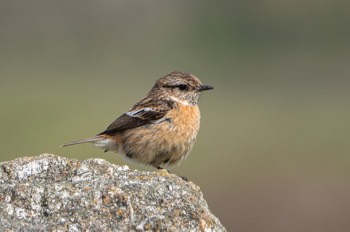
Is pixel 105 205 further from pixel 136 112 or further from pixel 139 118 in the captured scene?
pixel 136 112

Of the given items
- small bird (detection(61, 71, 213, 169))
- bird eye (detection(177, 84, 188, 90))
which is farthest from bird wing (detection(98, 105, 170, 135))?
bird eye (detection(177, 84, 188, 90))

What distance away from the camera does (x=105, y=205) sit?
662 cm

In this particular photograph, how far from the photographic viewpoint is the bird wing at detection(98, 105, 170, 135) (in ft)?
34.4

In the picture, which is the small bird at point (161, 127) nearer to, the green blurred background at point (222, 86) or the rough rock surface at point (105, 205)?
the rough rock surface at point (105, 205)

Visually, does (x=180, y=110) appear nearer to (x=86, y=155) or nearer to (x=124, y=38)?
(x=86, y=155)

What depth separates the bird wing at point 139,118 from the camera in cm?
1050

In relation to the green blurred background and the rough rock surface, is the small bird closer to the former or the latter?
the rough rock surface

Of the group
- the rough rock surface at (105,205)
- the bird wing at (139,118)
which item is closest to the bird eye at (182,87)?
the bird wing at (139,118)

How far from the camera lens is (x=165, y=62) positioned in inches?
1743

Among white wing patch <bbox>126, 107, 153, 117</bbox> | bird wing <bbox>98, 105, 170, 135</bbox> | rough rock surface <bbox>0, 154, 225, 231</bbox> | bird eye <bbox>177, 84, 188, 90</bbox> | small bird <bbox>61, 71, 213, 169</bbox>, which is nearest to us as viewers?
rough rock surface <bbox>0, 154, 225, 231</bbox>

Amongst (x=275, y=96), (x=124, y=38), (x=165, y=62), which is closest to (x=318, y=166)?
(x=275, y=96)

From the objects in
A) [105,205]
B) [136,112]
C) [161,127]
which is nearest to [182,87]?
[136,112]

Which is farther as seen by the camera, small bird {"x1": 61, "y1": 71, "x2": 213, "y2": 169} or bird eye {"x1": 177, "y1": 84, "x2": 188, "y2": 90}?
bird eye {"x1": 177, "y1": 84, "x2": 188, "y2": 90}

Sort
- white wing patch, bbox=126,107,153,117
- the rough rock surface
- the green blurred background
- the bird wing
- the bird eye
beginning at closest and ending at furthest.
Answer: the rough rock surface, the bird wing, white wing patch, bbox=126,107,153,117, the bird eye, the green blurred background
